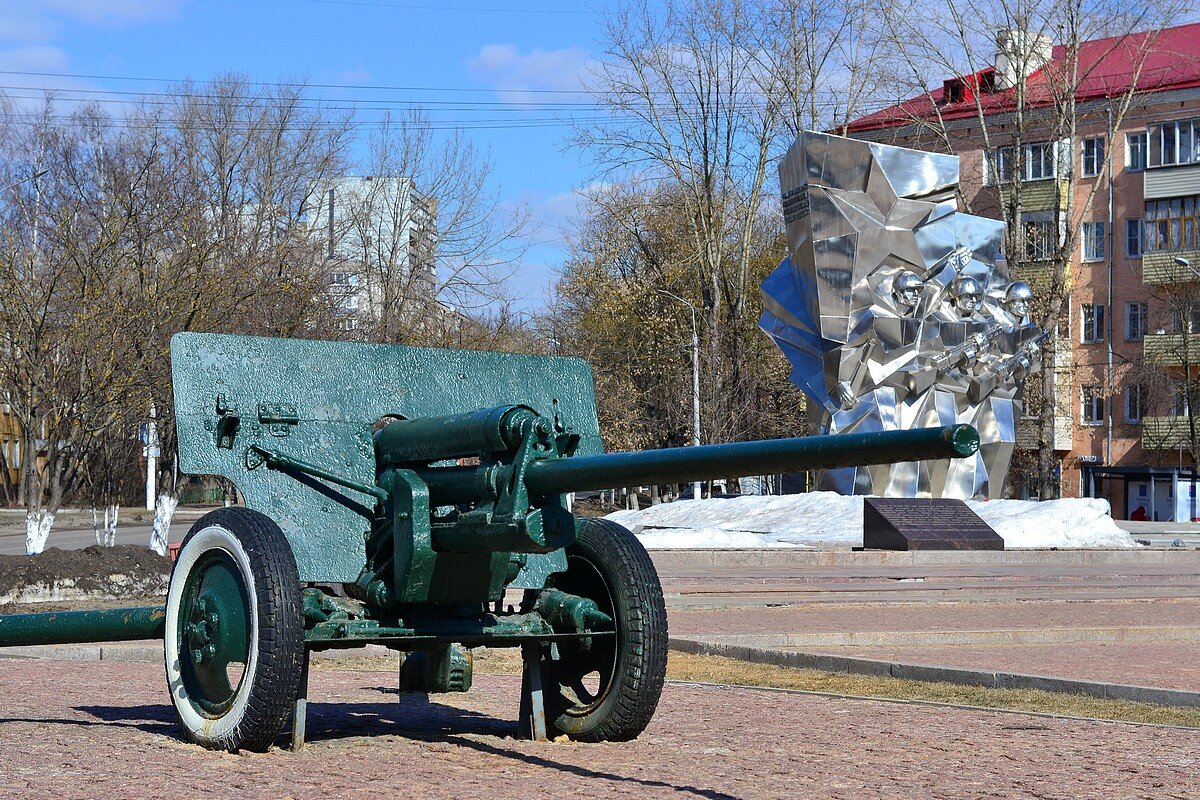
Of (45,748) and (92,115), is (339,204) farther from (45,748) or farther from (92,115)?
(45,748)

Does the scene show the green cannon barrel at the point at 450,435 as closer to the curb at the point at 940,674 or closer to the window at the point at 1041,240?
the curb at the point at 940,674

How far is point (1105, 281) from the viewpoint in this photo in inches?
2336

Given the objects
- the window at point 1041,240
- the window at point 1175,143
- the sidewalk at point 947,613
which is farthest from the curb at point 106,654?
the window at point 1175,143

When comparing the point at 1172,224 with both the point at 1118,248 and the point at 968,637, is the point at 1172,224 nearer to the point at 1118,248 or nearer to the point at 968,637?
the point at 1118,248

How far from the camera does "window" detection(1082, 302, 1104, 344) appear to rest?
59438 mm

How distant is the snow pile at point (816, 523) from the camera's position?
29.7m

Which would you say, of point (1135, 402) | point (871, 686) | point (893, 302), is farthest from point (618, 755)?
point (1135, 402)

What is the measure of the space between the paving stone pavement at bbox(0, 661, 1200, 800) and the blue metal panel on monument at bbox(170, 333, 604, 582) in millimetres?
914

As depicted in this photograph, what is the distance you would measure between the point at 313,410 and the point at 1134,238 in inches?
2216

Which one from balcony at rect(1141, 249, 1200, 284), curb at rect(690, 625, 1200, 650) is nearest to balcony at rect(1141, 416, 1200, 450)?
balcony at rect(1141, 249, 1200, 284)

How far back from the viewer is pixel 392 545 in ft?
21.0

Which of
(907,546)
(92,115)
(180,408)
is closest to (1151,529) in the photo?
(907,546)

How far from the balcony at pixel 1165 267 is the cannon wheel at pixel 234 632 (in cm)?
5391

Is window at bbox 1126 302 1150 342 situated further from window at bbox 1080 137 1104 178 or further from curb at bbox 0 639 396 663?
curb at bbox 0 639 396 663
